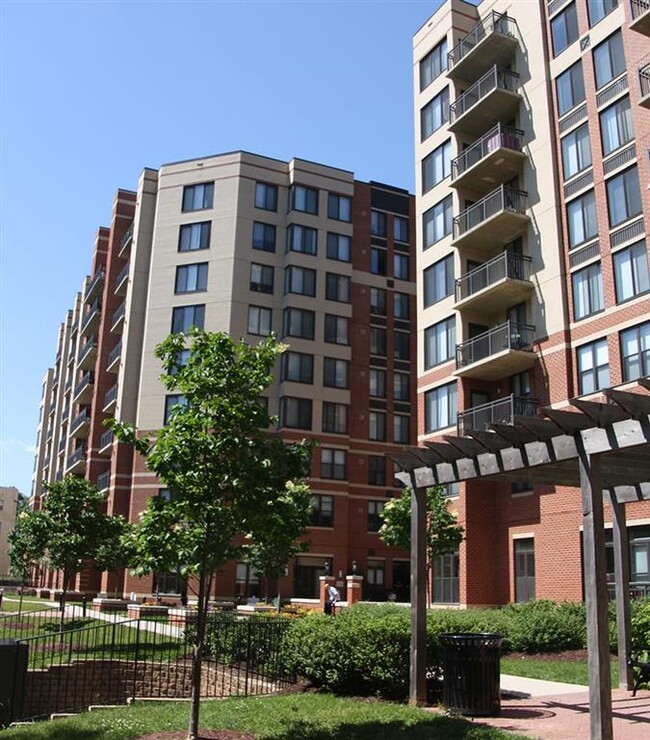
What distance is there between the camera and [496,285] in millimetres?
32062

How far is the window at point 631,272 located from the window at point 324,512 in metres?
26.2

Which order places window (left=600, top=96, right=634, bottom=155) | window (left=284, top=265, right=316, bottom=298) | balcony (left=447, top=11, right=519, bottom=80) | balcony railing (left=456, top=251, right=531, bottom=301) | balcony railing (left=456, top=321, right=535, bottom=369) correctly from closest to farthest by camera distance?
window (left=600, top=96, right=634, bottom=155) → balcony railing (left=456, top=321, right=535, bottom=369) → balcony railing (left=456, top=251, right=531, bottom=301) → balcony (left=447, top=11, right=519, bottom=80) → window (left=284, top=265, right=316, bottom=298)

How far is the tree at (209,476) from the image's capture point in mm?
10766

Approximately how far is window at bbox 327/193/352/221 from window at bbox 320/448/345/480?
641 inches

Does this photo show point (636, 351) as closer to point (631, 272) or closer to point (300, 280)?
point (631, 272)

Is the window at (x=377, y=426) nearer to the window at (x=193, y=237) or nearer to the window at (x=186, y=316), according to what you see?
the window at (x=186, y=316)

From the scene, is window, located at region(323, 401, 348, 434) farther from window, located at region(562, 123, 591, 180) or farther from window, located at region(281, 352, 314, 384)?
window, located at region(562, 123, 591, 180)

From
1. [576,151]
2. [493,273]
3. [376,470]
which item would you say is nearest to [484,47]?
[576,151]

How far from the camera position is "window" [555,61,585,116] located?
31297mm

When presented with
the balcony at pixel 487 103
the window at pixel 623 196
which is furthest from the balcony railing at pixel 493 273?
the balcony at pixel 487 103

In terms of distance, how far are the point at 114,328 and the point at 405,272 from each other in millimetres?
21404

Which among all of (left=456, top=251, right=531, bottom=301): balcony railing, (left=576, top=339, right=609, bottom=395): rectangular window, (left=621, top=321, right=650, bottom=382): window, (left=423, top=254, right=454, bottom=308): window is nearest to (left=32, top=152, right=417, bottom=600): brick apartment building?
(left=423, top=254, right=454, bottom=308): window

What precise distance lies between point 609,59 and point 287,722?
2756 cm

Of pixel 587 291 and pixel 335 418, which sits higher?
pixel 587 291
